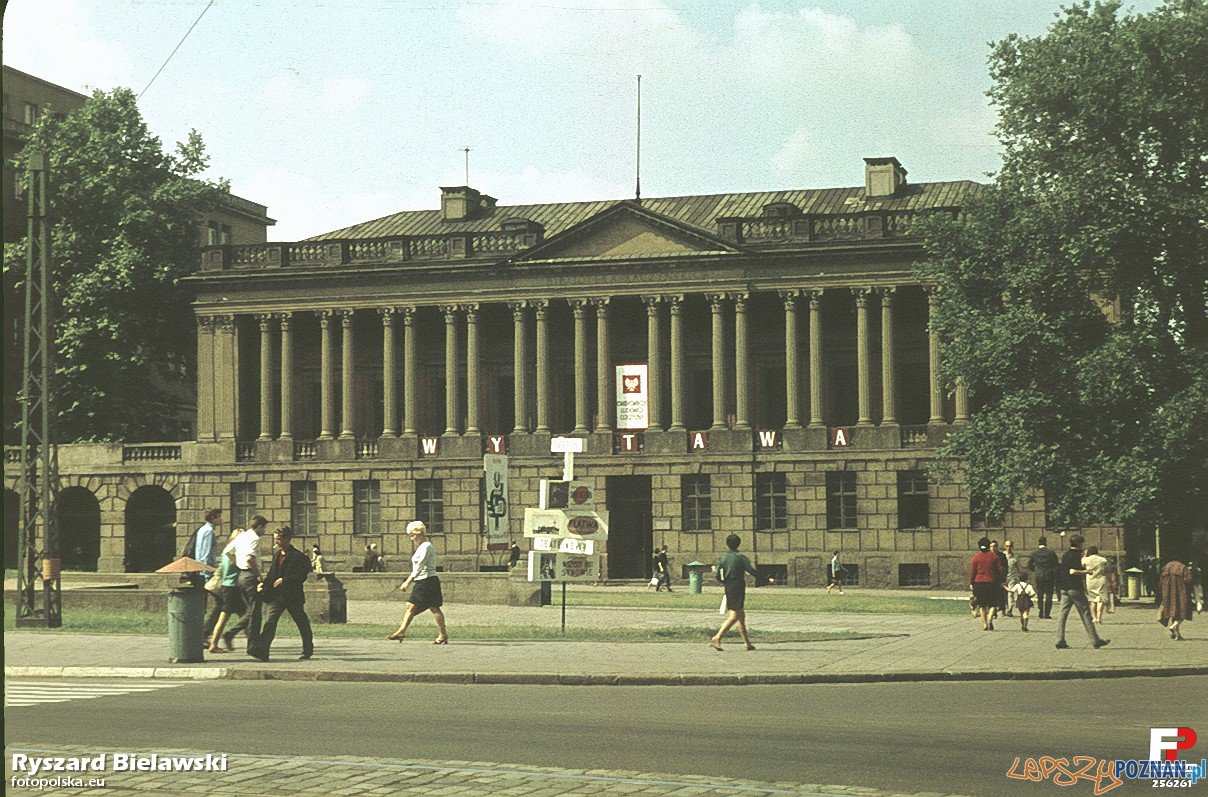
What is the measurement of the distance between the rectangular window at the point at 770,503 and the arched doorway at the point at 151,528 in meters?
26.2

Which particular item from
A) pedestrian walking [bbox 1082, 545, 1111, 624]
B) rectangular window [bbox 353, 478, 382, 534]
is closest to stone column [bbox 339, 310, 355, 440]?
rectangular window [bbox 353, 478, 382, 534]

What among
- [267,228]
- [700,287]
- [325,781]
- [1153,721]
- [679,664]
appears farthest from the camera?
[267,228]

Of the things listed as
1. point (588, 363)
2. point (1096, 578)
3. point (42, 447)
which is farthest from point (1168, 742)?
point (588, 363)

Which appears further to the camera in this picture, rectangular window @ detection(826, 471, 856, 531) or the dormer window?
the dormer window

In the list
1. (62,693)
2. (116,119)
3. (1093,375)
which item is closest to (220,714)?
(62,693)

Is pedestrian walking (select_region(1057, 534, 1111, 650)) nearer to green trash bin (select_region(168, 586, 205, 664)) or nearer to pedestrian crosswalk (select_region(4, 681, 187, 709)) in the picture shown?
green trash bin (select_region(168, 586, 205, 664))

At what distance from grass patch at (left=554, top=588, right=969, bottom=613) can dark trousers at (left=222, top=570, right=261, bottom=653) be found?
1396cm

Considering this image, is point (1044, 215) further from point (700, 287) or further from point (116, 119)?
point (116, 119)

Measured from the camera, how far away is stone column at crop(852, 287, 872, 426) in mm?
65125

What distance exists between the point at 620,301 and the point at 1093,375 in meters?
28.1

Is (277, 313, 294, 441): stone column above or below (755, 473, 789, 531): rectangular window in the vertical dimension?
above

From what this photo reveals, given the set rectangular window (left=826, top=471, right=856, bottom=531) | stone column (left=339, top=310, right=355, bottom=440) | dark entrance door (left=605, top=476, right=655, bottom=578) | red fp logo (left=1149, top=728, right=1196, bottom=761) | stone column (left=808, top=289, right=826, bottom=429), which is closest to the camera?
red fp logo (left=1149, top=728, right=1196, bottom=761)

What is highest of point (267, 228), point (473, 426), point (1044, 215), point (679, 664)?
point (267, 228)

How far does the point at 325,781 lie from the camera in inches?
444
